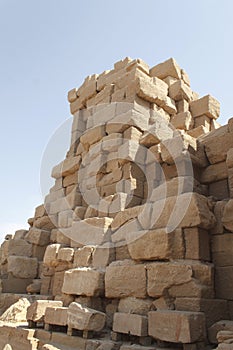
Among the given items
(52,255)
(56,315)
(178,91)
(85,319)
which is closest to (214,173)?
(85,319)

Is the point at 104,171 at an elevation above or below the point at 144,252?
above

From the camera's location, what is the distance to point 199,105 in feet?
31.9

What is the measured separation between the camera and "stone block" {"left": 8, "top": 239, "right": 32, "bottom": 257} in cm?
896

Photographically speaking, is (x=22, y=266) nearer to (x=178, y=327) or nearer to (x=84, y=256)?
(x=84, y=256)

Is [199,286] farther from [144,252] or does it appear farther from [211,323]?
[144,252]

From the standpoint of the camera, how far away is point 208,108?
9.42 meters

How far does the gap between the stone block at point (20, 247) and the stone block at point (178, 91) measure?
5.99 metres

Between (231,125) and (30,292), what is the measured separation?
20.0 ft

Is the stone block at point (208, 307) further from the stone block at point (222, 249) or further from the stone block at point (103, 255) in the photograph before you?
the stone block at point (103, 255)

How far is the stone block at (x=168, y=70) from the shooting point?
33.9ft

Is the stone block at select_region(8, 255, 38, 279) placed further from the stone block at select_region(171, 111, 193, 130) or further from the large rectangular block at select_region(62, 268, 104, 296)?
the stone block at select_region(171, 111, 193, 130)

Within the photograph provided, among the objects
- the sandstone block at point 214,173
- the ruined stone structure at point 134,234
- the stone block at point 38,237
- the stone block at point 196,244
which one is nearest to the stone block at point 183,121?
the ruined stone structure at point 134,234

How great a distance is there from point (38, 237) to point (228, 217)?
565cm

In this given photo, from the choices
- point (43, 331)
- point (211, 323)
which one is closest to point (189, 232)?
point (211, 323)
